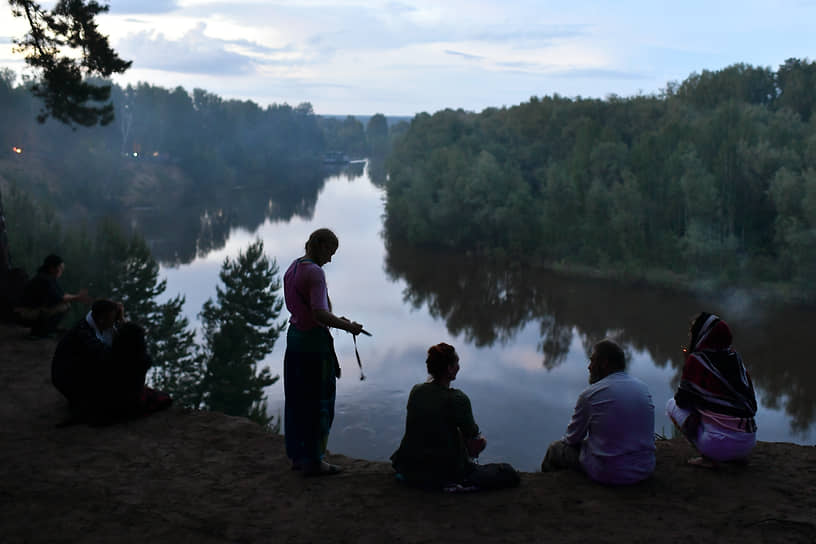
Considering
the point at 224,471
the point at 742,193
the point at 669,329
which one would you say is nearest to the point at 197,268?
the point at 669,329

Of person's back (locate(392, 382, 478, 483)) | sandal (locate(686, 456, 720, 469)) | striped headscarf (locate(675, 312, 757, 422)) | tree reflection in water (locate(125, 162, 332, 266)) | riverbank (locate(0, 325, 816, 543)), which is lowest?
tree reflection in water (locate(125, 162, 332, 266))

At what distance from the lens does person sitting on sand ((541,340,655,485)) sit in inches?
183

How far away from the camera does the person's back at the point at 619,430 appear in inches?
183

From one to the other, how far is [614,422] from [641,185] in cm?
4609

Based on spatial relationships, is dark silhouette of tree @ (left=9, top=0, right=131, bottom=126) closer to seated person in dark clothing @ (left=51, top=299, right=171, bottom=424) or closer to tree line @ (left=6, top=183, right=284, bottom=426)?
seated person in dark clothing @ (left=51, top=299, right=171, bottom=424)

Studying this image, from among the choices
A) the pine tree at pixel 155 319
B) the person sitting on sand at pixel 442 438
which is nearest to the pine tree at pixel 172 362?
the pine tree at pixel 155 319

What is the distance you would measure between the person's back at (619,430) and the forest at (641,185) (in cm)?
3887

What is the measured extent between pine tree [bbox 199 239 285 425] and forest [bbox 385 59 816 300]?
25.9 meters

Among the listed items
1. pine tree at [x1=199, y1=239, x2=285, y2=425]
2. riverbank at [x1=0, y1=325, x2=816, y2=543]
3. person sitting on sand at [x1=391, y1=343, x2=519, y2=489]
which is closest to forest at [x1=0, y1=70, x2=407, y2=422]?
pine tree at [x1=199, y1=239, x2=285, y2=425]

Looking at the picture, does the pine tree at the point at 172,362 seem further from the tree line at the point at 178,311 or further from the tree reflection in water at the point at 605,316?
the tree reflection in water at the point at 605,316

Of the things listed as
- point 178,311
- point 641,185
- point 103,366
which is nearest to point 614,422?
point 103,366

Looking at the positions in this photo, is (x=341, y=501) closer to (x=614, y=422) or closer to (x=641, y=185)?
(x=614, y=422)

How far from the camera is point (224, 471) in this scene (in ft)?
18.3

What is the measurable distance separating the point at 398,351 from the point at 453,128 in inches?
1540
